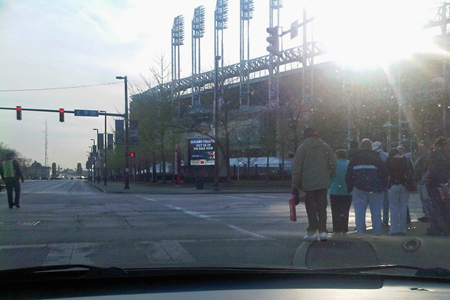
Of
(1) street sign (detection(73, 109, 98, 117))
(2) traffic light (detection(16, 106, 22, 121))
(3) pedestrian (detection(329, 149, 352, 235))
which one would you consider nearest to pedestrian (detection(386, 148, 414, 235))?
(3) pedestrian (detection(329, 149, 352, 235))

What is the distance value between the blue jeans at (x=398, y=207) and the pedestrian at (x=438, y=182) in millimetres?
464

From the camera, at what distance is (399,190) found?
8930 millimetres

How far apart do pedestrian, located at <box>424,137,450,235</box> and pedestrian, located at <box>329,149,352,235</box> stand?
61.9 inches

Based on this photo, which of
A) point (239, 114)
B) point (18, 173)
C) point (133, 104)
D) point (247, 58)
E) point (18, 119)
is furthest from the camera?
point (247, 58)

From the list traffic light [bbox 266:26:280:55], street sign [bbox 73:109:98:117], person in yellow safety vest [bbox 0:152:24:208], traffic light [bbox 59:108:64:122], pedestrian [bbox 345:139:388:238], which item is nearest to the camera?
pedestrian [bbox 345:139:388:238]

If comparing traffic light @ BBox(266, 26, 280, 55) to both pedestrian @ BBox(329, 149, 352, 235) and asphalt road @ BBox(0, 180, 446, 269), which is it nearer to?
asphalt road @ BBox(0, 180, 446, 269)

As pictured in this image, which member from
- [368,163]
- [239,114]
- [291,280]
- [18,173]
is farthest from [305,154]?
[239,114]

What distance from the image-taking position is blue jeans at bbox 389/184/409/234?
880cm

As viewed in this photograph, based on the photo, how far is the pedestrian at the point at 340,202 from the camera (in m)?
8.66

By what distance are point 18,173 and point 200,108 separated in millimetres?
24551

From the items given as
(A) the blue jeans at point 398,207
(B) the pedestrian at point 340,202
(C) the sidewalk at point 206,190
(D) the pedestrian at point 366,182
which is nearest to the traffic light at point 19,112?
(C) the sidewalk at point 206,190

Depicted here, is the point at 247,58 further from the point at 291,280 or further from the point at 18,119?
the point at 291,280

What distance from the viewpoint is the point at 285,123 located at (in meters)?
38.0

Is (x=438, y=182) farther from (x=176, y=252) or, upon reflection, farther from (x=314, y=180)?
(x=176, y=252)
